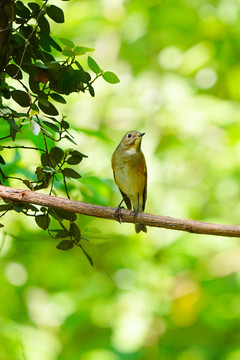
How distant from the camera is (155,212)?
3875mm

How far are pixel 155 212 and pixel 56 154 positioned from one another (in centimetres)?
229

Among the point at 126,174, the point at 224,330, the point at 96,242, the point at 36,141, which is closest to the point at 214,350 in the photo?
the point at 224,330

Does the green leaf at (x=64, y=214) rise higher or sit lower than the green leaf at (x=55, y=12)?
lower

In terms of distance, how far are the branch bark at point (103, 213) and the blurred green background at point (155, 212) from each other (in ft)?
4.51

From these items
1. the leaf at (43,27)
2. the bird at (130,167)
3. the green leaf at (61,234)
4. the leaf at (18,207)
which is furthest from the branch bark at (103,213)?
the bird at (130,167)

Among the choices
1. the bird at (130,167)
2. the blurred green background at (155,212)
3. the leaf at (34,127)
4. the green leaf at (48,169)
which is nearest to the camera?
the leaf at (34,127)

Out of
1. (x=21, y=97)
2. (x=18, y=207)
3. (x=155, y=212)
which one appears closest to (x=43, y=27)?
(x=21, y=97)

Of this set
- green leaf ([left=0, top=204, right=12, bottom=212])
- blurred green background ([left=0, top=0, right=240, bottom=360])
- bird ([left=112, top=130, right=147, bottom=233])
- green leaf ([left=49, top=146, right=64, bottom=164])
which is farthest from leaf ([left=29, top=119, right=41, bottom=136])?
bird ([left=112, top=130, right=147, bottom=233])

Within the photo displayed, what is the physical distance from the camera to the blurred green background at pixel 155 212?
363cm

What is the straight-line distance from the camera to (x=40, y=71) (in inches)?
60.9

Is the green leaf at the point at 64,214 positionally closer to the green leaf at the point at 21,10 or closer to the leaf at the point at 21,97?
the leaf at the point at 21,97

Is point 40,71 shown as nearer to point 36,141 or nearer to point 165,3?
point 36,141

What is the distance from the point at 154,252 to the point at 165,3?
210 cm

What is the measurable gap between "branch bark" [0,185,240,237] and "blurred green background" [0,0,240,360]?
4.51 ft
